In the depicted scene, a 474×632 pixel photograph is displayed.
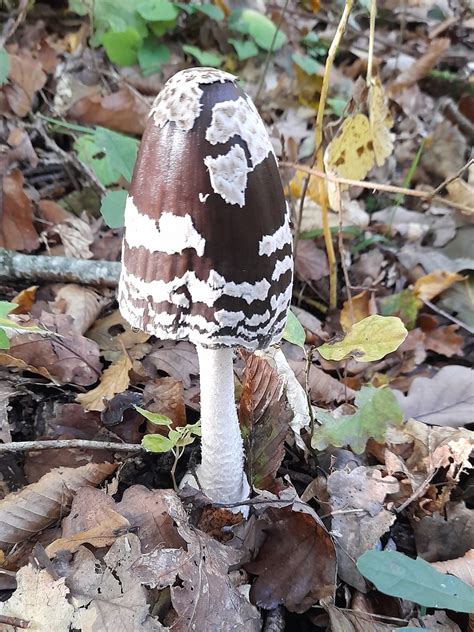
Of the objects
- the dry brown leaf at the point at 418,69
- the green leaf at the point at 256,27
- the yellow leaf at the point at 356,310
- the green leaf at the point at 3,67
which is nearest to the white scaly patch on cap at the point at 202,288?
the yellow leaf at the point at 356,310

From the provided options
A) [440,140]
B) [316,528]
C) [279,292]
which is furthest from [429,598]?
[440,140]

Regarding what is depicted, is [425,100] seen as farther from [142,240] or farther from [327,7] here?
[142,240]

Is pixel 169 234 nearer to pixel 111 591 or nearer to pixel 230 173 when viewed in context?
pixel 230 173

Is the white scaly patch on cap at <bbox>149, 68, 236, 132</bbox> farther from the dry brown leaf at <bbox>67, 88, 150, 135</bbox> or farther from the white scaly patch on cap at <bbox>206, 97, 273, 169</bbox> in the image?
the dry brown leaf at <bbox>67, 88, 150, 135</bbox>

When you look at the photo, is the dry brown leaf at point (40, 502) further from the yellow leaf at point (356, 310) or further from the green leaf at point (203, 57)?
the green leaf at point (203, 57)

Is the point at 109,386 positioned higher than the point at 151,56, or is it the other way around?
the point at 151,56

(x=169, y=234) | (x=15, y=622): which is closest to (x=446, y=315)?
(x=169, y=234)
